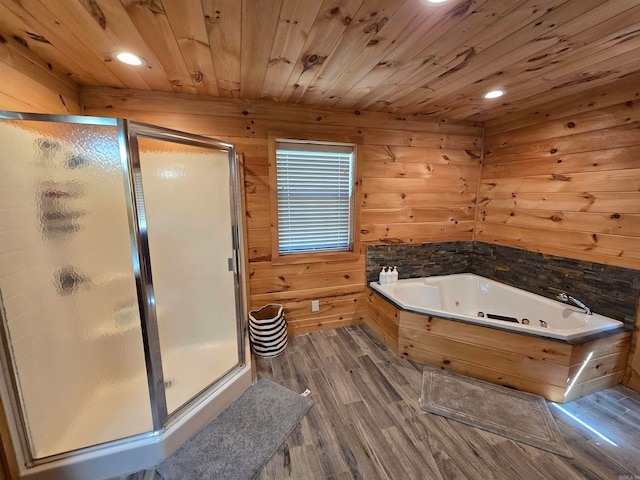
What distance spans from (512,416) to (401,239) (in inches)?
65.1

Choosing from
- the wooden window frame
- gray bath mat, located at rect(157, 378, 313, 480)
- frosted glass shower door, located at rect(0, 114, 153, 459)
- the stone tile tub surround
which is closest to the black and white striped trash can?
gray bath mat, located at rect(157, 378, 313, 480)

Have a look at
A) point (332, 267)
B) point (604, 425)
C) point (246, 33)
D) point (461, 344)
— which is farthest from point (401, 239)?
point (246, 33)

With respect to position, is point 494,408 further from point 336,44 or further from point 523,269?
point 336,44

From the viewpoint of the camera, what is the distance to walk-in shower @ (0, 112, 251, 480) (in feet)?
3.99

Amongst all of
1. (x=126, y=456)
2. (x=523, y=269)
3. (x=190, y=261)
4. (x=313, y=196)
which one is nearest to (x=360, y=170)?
(x=313, y=196)

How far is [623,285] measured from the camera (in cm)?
188

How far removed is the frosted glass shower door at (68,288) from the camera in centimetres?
121

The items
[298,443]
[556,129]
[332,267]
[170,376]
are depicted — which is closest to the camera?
[298,443]

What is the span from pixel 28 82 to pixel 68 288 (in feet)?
3.72

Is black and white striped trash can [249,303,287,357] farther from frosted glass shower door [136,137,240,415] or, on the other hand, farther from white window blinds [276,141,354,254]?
white window blinds [276,141,354,254]

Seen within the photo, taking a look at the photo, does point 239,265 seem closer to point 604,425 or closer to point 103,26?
point 103,26

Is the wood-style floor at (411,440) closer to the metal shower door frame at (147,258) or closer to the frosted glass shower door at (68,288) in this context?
the metal shower door frame at (147,258)

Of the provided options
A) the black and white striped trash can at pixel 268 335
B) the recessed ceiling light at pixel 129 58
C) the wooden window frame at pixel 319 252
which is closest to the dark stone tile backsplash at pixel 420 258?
the wooden window frame at pixel 319 252

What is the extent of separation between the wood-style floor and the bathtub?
479 millimetres
